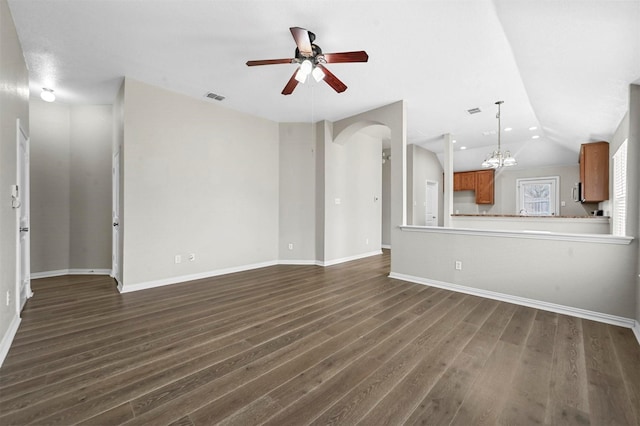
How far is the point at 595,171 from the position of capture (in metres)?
4.99

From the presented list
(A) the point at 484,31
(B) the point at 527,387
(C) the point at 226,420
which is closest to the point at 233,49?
(A) the point at 484,31

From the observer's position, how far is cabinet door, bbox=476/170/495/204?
8.45m

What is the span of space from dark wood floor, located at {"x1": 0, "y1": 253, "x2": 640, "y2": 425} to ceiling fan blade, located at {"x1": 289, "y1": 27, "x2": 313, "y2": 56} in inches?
104

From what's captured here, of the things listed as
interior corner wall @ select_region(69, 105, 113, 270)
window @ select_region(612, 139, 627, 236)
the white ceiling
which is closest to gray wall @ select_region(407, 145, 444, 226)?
the white ceiling

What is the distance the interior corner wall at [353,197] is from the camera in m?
5.68

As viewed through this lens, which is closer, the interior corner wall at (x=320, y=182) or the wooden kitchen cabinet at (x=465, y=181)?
the interior corner wall at (x=320, y=182)

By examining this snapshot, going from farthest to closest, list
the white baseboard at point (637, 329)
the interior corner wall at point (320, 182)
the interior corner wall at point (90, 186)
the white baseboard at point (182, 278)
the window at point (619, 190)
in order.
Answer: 1. the interior corner wall at point (320, 182)
2. the interior corner wall at point (90, 186)
3. the white baseboard at point (182, 278)
4. the window at point (619, 190)
5. the white baseboard at point (637, 329)

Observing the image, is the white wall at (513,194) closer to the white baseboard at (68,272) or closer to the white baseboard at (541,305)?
the white baseboard at (541,305)

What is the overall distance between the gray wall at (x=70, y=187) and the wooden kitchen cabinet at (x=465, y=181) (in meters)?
9.21

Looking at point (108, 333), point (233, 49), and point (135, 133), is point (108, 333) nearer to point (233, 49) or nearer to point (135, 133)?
point (135, 133)

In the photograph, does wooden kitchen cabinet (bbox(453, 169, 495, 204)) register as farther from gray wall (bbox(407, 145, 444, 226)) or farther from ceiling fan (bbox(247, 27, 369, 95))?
ceiling fan (bbox(247, 27, 369, 95))

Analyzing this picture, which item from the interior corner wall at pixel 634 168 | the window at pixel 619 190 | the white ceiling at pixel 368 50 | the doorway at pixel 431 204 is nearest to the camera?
the white ceiling at pixel 368 50

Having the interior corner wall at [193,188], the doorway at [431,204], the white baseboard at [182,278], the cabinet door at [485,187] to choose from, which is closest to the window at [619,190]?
the cabinet door at [485,187]

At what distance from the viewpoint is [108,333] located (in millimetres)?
2543
